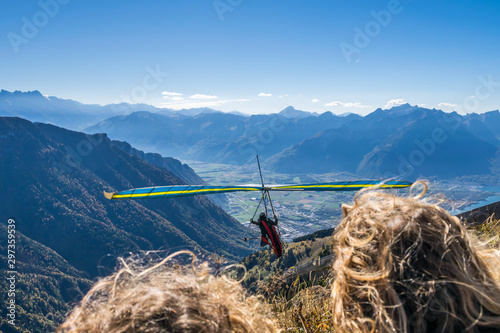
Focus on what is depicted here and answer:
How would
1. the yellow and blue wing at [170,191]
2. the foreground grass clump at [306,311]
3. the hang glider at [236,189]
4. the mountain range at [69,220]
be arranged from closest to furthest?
the foreground grass clump at [306,311]
the hang glider at [236,189]
the yellow and blue wing at [170,191]
the mountain range at [69,220]

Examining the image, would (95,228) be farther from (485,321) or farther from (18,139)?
(485,321)

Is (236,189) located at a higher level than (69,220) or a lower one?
higher

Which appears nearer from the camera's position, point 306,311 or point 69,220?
point 306,311

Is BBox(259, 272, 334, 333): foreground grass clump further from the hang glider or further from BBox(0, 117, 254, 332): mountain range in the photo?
BBox(0, 117, 254, 332): mountain range

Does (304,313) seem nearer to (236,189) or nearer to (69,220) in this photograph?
(236,189)

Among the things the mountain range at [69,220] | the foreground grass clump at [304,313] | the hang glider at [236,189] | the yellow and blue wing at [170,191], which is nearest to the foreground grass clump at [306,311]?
the foreground grass clump at [304,313]

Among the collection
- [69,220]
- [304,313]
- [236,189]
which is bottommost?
[69,220]

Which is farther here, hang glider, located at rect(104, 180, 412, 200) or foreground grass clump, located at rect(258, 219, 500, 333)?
hang glider, located at rect(104, 180, 412, 200)

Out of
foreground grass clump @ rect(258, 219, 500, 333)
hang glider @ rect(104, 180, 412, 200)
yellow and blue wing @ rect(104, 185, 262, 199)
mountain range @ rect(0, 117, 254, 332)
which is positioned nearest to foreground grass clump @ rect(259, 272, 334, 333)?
foreground grass clump @ rect(258, 219, 500, 333)

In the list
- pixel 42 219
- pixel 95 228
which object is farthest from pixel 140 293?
pixel 42 219

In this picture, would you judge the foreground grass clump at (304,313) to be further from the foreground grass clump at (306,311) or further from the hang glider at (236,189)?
the hang glider at (236,189)

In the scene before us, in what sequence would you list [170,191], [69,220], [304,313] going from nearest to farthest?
[304,313] < [170,191] < [69,220]

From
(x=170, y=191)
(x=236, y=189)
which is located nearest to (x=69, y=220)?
(x=170, y=191)
